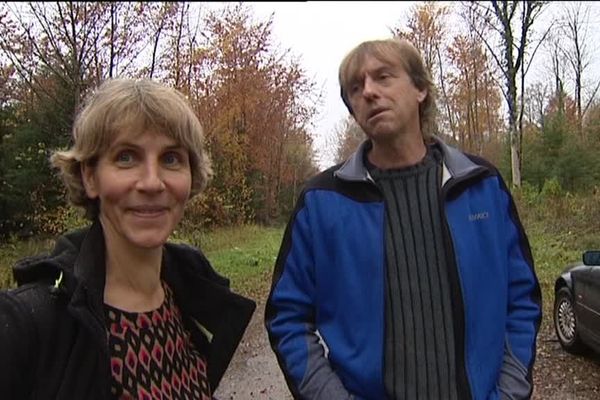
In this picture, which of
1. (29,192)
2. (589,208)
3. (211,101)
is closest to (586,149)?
(589,208)

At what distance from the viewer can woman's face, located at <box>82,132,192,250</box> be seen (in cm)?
152

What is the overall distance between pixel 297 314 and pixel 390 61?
97 centimetres

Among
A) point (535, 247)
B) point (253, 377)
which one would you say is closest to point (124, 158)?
point (253, 377)

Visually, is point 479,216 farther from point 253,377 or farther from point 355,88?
point 253,377

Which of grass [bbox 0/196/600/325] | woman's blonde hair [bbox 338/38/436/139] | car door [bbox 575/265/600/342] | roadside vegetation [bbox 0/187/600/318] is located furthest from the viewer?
roadside vegetation [bbox 0/187/600/318]

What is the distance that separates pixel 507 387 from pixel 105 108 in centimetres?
157

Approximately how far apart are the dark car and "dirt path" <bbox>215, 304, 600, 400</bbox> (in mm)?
180

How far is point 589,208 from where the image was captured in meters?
14.0

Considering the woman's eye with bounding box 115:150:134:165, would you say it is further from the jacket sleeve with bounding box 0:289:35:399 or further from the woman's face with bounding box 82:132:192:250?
the jacket sleeve with bounding box 0:289:35:399

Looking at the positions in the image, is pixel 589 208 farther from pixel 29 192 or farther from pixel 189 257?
pixel 29 192

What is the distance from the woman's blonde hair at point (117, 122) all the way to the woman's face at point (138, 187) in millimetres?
24

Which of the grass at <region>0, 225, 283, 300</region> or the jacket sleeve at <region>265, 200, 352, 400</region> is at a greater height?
Result: the jacket sleeve at <region>265, 200, 352, 400</region>

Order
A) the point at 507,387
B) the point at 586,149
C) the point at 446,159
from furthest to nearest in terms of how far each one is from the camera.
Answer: the point at 586,149
the point at 446,159
the point at 507,387

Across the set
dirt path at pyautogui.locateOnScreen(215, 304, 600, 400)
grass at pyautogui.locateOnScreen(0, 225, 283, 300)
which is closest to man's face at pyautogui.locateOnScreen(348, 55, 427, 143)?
dirt path at pyautogui.locateOnScreen(215, 304, 600, 400)
